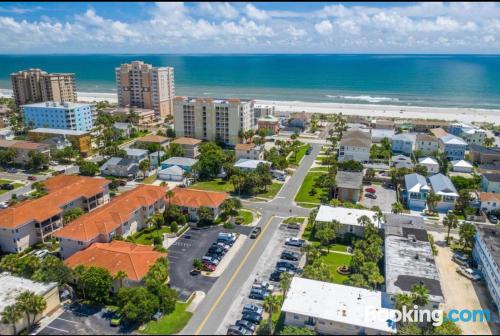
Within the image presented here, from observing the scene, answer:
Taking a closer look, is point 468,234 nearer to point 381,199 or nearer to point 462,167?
point 381,199

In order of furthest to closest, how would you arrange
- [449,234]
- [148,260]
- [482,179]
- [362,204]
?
[482,179]
[362,204]
[449,234]
[148,260]

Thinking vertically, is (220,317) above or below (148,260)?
below

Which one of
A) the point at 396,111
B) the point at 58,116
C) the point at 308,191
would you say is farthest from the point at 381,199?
→ the point at 396,111

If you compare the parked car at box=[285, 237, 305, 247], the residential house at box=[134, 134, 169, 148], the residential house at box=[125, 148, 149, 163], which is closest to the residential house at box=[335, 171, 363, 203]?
the parked car at box=[285, 237, 305, 247]

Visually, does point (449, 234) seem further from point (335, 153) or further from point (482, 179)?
point (335, 153)

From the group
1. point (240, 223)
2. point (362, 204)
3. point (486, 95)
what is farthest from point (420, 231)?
point (486, 95)

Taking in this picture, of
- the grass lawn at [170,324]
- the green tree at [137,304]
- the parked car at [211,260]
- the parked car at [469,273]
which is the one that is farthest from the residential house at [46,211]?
the parked car at [469,273]

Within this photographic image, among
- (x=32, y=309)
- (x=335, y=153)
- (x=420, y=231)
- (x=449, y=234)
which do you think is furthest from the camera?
(x=335, y=153)
